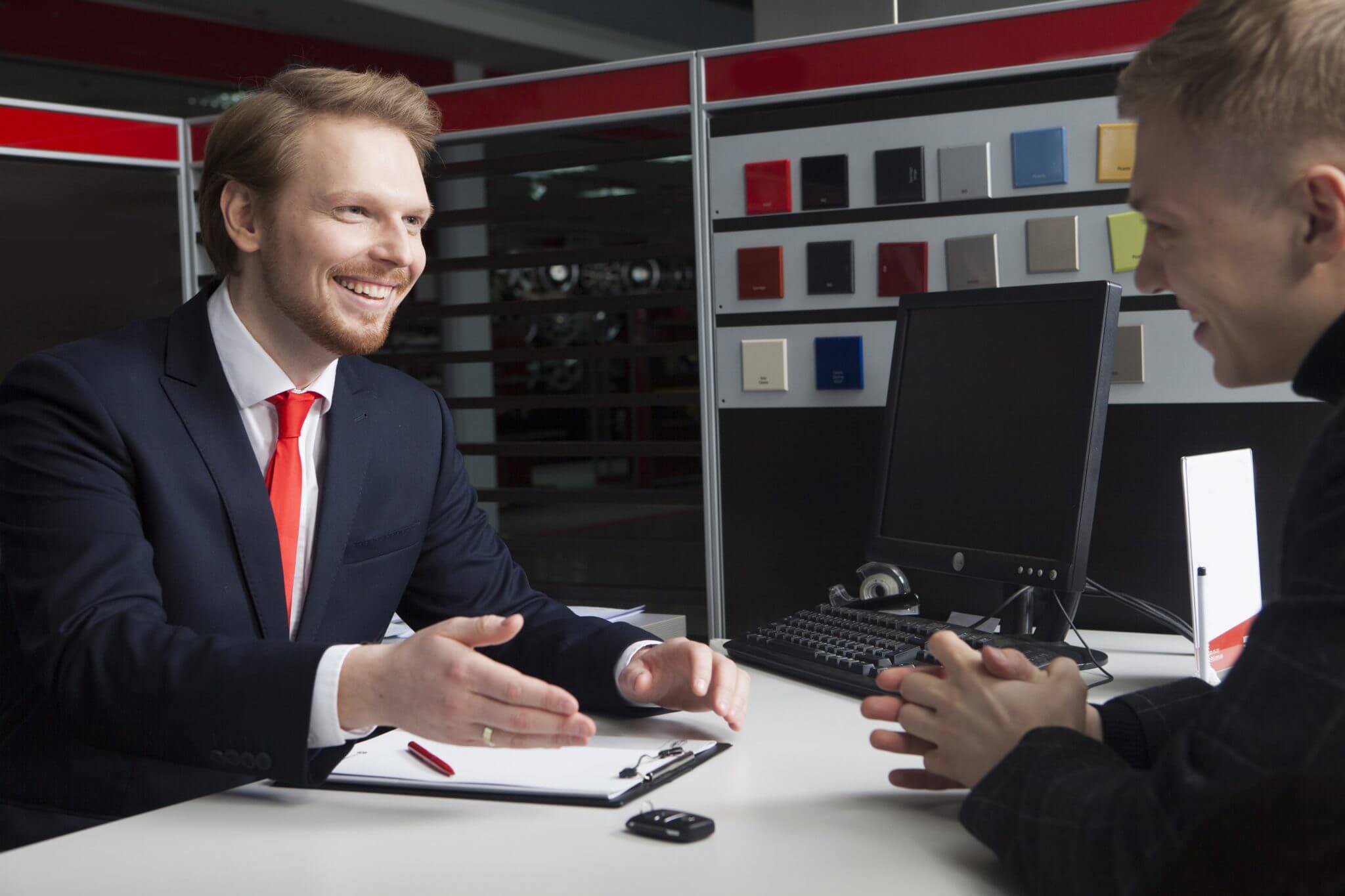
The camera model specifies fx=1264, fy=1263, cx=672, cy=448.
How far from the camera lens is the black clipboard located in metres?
1.17

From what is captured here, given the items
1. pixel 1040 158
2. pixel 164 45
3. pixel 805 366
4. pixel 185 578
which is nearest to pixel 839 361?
pixel 805 366

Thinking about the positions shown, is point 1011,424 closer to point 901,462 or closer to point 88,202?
point 901,462

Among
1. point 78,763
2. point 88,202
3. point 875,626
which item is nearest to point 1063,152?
point 875,626

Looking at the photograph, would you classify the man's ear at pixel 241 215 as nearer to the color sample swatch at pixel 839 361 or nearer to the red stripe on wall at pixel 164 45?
the color sample swatch at pixel 839 361

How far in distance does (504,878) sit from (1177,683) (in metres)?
0.68

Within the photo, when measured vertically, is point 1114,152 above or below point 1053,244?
above

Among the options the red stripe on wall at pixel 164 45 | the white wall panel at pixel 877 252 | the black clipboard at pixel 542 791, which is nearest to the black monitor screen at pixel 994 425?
the white wall panel at pixel 877 252

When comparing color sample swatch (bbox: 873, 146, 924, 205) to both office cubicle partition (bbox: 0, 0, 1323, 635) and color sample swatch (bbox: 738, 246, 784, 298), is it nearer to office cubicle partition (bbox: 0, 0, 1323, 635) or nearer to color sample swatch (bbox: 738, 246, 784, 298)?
office cubicle partition (bbox: 0, 0, 1323, 635)

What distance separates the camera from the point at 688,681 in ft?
4.67

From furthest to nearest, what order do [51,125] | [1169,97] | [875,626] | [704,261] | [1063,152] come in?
1. [51,125]
2. [704,261]
3. [1063,152]
4. [875,626]
5. [1169,97]

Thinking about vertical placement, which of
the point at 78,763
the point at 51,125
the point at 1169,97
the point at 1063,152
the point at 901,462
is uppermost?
the point at 51,125

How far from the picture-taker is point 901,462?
6.55 ft

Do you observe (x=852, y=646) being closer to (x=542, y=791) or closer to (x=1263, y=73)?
(x=542, y=791)

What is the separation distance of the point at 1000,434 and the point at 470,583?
2.65 ft
